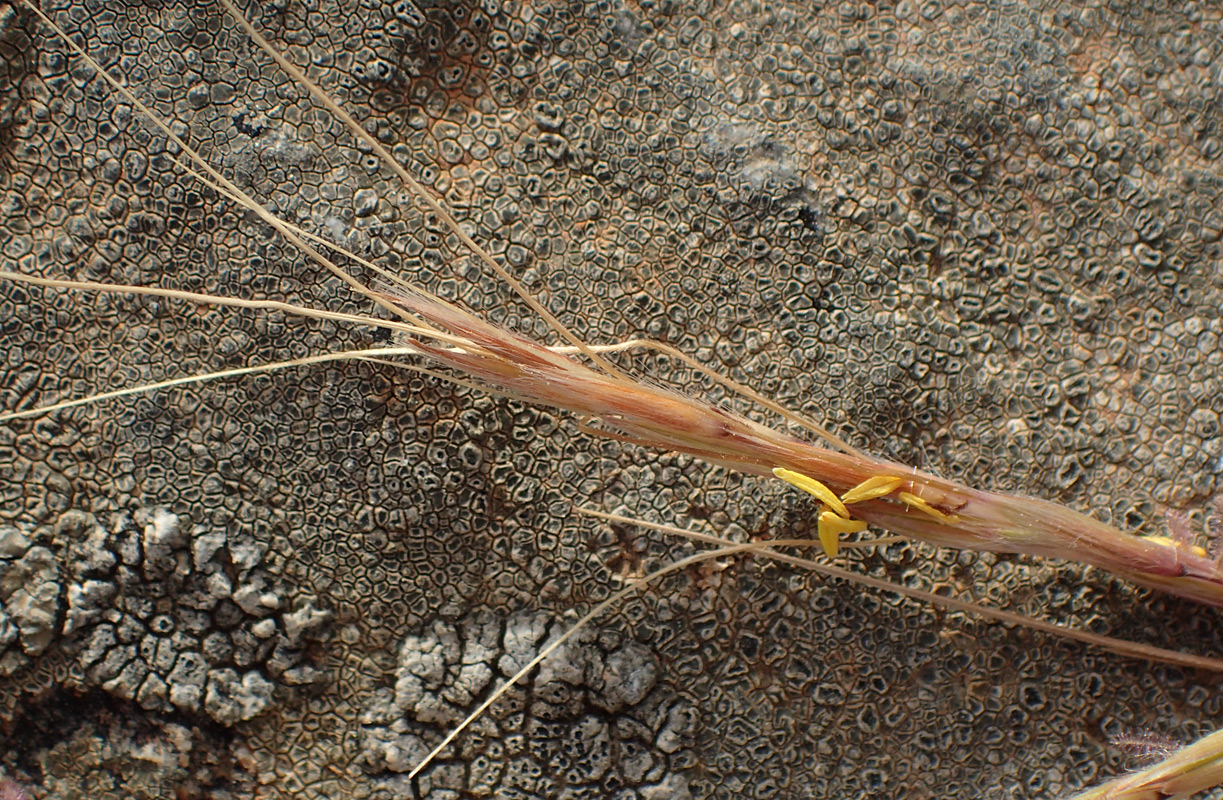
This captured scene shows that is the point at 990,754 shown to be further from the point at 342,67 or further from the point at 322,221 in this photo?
the point at 342,67

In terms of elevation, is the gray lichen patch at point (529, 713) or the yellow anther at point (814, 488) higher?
the yellow anther at point (814, 488)

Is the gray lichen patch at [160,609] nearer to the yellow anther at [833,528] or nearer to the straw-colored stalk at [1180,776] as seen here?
the yellow anther at [833,528]

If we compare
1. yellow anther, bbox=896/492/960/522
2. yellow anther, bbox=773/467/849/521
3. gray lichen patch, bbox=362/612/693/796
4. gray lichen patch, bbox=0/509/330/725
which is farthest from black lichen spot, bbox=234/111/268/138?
yellow anther, bbox=896/492/960/522

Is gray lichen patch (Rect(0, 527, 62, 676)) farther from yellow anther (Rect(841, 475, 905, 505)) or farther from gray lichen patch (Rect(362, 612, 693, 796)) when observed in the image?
yellow anther (Rect(841, 475, 905, 505))

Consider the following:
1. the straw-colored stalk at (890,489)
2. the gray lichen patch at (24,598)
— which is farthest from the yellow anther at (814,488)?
the gray lichen patch at (24,598)

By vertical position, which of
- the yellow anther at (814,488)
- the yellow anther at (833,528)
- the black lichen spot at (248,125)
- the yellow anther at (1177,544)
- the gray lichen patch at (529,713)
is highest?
the black lichen spot at (248,125)

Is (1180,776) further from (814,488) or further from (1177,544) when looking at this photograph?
(814,488)
